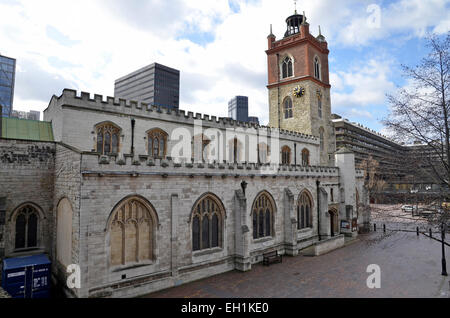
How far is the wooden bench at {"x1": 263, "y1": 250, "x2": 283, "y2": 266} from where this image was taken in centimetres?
1844

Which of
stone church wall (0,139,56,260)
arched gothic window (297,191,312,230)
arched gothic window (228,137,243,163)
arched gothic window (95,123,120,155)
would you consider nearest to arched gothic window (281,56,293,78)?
arched gothic window (228,137,243,163)

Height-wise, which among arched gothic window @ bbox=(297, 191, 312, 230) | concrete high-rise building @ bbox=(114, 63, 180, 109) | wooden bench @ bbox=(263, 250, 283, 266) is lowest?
wooden bench @ bbox=(263, 250, 283, 266)

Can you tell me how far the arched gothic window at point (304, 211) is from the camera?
23.8 metres

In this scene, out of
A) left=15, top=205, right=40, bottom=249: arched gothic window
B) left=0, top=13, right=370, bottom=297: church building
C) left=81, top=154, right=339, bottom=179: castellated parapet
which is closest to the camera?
left=81, top=154, right=339, bottom=179: castellated parapet

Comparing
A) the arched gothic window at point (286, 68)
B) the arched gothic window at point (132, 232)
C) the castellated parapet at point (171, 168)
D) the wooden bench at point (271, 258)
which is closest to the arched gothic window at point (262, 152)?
the castellated parapet at point (171, 168)

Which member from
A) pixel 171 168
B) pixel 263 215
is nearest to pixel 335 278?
pixel 263 215

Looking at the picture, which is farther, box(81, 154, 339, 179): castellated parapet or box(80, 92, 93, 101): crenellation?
box(80, 92, 93, 101): crenellation

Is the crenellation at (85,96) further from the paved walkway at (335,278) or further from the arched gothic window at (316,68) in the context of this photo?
the arched gothic window at (316,68)

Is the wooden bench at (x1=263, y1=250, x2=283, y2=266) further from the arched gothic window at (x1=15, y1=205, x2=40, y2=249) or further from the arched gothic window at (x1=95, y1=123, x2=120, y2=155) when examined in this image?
the arched gothic window at (x1=15, y1=205, x2=40, y2=249)

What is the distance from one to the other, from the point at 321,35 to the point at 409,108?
100 feet

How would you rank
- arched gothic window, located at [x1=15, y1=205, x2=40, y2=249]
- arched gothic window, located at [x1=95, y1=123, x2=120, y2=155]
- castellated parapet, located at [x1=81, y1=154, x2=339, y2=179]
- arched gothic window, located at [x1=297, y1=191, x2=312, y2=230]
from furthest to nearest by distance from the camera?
arched gothic window, located at [x1=297, y1=191, x2=312, y2=230] → arched gothic window, located at [x1=95, y1=123, x2=120, y2=155] → arched gothic window, located at [x1=15, y1=205, x2=40, y2=249] → castellated parapet, located at [x1=81, y1=154, x2=339, y2=179]

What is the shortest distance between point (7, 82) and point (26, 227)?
7886 cm

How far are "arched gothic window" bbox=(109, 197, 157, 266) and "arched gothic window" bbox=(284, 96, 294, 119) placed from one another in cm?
2483

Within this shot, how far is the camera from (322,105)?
3456 centimetres
